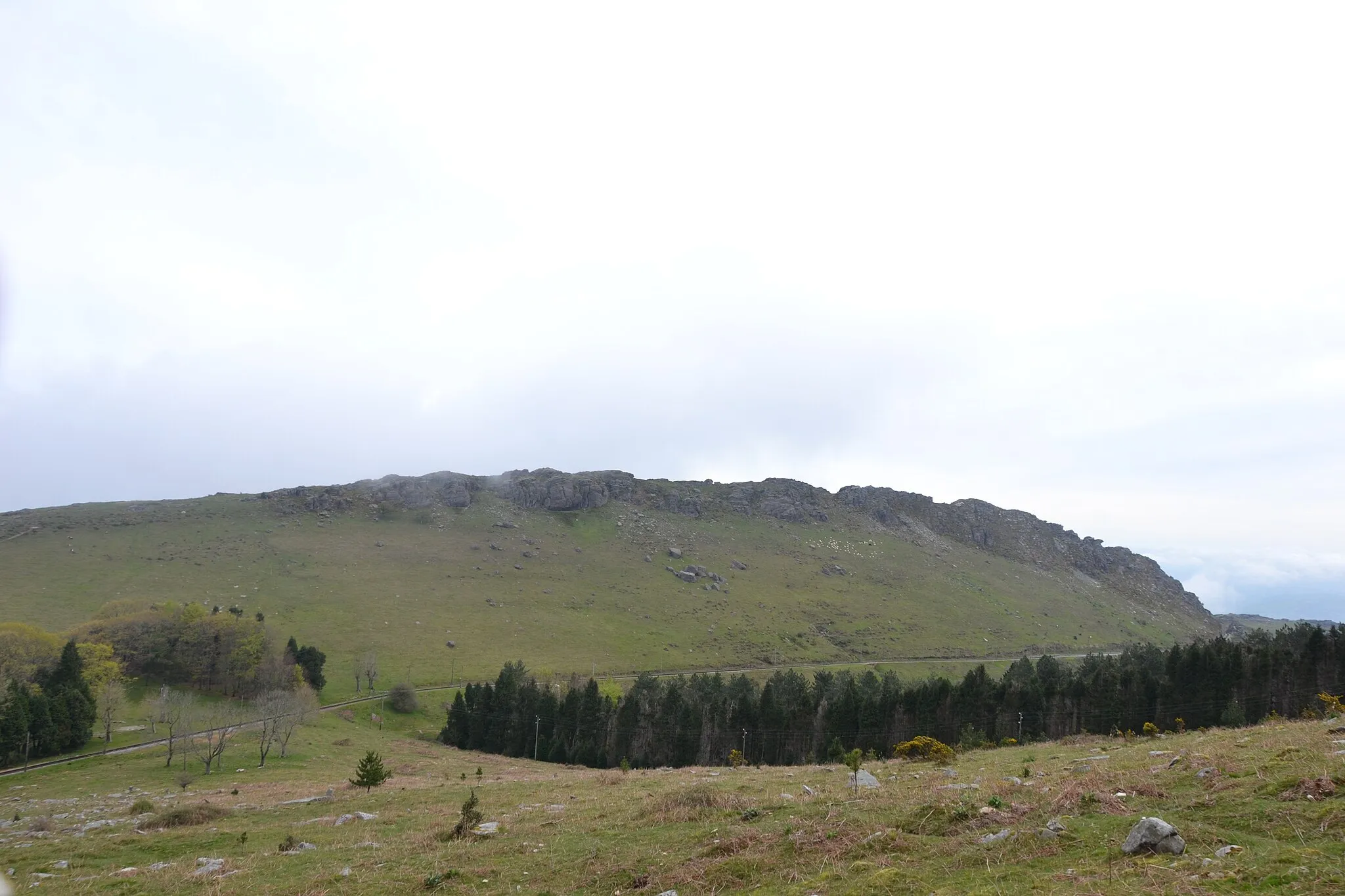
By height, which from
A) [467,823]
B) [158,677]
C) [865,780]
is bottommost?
[158,677]

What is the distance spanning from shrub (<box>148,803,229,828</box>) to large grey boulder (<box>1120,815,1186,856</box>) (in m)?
38.3

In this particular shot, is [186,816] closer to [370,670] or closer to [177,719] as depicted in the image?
[177,719]

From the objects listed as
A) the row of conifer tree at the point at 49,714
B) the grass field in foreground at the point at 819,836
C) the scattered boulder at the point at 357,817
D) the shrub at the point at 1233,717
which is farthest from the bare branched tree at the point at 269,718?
the shrub at the point at 1233,717

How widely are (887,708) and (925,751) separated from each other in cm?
4236

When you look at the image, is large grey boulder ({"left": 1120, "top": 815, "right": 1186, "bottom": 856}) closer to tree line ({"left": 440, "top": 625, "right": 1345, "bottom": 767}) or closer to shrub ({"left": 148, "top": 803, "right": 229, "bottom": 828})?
shrub ({"left": 148, "top": 803, "right": 229, "bottom": 828})

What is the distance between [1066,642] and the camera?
183875 mm

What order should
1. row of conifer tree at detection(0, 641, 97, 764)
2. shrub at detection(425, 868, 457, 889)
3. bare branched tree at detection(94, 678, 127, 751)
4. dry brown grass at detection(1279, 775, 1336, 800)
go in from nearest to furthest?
dry brown grass at detection(1279, 775, 1336, 800)
shrub at detection(425, 868, 457, 889)
row of conifer tree at detection(0, 641, 97, 764)
bare branched tree at detection(94, 678, 127, 751)

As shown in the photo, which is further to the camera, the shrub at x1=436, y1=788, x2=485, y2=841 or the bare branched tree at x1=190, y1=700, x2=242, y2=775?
the bare branched tree at x1=190, y1=700, x2=242, y2=775

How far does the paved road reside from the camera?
64188mm

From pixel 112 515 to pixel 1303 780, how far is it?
243 meters

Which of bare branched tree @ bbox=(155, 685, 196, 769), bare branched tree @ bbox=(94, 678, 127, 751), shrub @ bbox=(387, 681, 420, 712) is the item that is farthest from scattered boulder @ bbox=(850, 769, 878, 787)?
shrub @ bbox=(387, 681, 420, 712)

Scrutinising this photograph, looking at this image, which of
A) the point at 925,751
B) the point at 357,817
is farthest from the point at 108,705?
the point at 925,751

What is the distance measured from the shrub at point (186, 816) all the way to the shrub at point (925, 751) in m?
36.1

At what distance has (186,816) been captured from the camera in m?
31.4
